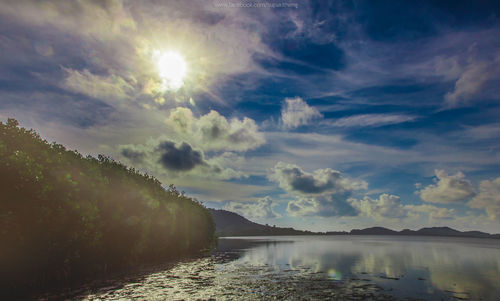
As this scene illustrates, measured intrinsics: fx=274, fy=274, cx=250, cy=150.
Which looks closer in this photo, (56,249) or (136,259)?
(56,249)

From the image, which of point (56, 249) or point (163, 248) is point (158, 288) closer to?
point (56, 249)

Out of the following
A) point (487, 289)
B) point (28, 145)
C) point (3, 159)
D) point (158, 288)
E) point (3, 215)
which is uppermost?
point (28, 145)

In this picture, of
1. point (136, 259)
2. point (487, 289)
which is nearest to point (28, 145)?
point (136, 259)

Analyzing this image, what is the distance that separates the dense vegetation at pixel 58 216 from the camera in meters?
29.2

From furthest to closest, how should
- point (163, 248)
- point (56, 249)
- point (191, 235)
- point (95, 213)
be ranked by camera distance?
point (191, 235)
point (163, 248)
point (95, 213)
point (56, 249)

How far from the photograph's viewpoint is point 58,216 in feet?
111

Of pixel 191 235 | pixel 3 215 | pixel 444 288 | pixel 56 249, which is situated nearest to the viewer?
pixel 3 215

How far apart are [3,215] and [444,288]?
170ft

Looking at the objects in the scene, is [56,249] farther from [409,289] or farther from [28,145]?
[409,289]

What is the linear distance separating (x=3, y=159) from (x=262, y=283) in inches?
1330

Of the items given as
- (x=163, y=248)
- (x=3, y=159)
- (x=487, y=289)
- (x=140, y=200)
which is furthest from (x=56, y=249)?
(x=487, y=289)

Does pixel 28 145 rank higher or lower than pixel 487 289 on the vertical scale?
higher

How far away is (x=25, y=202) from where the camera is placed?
1202 inches

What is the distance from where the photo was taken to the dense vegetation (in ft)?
95.8
